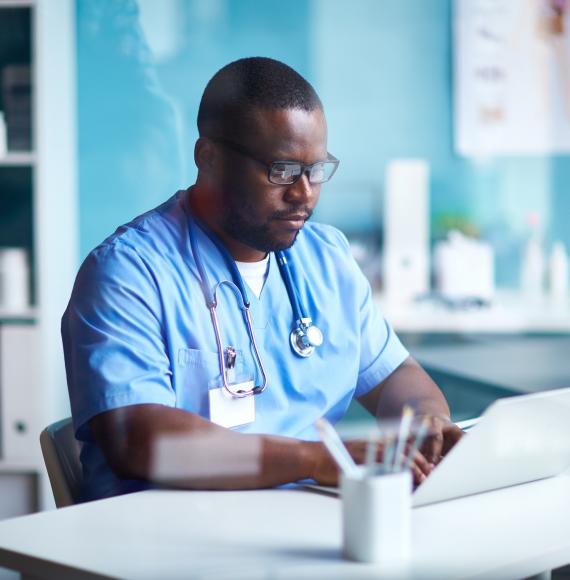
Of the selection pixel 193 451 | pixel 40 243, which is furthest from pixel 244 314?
pixel 40 243

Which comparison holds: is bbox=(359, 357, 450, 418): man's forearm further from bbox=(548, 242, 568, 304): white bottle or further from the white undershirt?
bbox=(548, 242, 568, 304): white bottle

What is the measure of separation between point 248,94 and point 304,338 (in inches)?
12.6

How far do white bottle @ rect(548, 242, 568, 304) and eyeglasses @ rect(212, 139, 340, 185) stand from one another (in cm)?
135

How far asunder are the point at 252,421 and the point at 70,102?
1246 millimetres

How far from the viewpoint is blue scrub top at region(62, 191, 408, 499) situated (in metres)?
1.10

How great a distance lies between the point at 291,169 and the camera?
3.87ft

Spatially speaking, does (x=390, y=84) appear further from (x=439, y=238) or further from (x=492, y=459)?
(x=492, y=459)

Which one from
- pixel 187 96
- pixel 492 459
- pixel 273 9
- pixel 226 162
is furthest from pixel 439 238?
pixel 492 459

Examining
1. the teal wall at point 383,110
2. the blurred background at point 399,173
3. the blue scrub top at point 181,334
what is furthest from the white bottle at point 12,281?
the blue scrub top at point 181,334

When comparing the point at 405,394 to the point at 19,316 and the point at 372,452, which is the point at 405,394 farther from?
the point at 19,316

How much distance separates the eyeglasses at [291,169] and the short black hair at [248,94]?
0.03 metres

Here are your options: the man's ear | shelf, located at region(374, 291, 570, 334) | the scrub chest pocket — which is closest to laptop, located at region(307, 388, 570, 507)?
the scrub chest pocket

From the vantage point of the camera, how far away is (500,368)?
2.41 metres

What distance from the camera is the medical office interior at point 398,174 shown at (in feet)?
7.31
